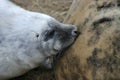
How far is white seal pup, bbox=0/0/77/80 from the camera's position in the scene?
147cm

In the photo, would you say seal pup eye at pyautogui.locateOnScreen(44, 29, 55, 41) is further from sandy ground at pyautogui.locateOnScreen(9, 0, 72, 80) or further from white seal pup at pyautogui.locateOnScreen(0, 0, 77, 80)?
sandy ground at pyautogui.locateOnScreen(9, 0, 72, 80)

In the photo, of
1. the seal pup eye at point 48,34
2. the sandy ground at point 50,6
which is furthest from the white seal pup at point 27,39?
the sandy ground at point 50,6

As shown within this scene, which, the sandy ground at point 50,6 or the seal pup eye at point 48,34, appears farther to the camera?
the sandy ground at point 50,6

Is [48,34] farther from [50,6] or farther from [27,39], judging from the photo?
[50,6]

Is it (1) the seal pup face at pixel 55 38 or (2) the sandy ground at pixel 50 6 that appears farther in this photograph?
(2) the sandy ground at pixel 50 6

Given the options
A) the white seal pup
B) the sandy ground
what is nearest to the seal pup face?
the white seal pup

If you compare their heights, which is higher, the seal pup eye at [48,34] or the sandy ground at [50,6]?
the sandy ground at [50,6]

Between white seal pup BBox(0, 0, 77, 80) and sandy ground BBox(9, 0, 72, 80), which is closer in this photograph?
white seal pup BBox(0, 0, 77, 80)

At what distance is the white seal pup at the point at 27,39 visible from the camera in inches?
57.9

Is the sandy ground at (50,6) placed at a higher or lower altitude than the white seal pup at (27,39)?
higher

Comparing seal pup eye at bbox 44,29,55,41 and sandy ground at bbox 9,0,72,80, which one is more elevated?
sandy ground at bbox 9,0,72,80

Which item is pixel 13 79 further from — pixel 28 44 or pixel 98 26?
pixel 98 26

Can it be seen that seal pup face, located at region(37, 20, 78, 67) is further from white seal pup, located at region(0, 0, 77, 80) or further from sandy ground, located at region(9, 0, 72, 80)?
sandy ground, located at region(9, 0, 72, 80)

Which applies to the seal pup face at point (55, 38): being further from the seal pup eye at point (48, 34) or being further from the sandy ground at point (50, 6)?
the sandy ground at point (50, 6)
